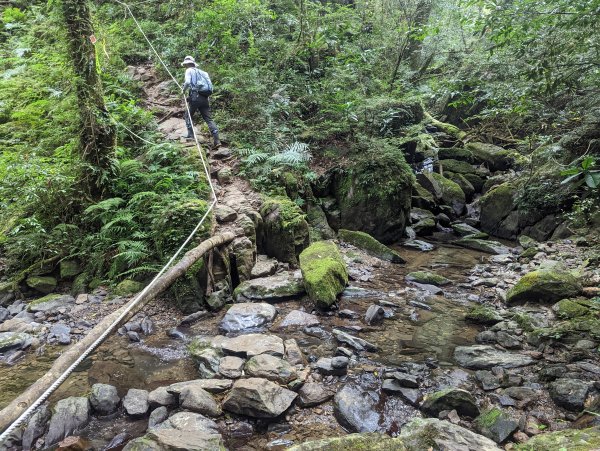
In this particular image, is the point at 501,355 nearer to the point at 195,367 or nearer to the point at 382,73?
the point at 195,367

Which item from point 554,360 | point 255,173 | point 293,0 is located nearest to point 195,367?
point 554,360

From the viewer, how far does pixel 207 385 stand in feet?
13.7

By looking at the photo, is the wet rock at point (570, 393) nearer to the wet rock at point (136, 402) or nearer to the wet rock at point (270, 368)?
A: the wet rock at point (270, 368)

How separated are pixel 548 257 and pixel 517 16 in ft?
20.6

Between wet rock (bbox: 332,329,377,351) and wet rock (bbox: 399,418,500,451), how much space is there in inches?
63.1

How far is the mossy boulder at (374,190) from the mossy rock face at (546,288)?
4.31 m

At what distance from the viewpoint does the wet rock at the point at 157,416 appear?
372 centimetres

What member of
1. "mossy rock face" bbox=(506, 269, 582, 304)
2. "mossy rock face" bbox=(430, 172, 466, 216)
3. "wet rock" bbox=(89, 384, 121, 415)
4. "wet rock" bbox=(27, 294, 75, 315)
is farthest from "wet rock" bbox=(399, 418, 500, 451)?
"mossy rock face" bbox=(430, 172, 466, 216)

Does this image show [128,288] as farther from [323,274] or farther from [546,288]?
[546,288]

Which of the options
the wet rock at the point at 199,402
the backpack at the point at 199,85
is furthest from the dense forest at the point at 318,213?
the backpack at the point at 199,85

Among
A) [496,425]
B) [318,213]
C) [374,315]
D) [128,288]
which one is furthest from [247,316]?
[318,213]

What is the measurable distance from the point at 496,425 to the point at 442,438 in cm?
75

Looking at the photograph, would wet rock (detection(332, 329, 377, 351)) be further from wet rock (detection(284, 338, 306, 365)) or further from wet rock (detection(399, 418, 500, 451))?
wet rock (detection(399, 418, 500, 451))

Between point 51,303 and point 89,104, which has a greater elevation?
point 89,104
